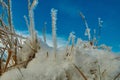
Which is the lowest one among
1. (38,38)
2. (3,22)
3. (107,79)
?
(107,79)

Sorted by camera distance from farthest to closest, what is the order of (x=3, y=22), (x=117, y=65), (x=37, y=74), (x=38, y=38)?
(x=3, y=22) < (x=38, y=38) < (x=117, y=65) < (x=37, y=74)

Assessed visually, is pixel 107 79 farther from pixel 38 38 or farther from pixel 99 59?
pixel 38 38

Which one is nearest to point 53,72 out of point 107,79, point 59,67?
point 59,67

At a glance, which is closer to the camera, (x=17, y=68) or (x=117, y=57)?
(x=17, y=68)

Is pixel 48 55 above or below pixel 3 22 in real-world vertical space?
below

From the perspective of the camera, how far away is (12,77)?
178cm

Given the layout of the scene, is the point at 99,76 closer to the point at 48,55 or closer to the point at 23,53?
the point at 48,55

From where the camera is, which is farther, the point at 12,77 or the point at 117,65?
the point at 117,65

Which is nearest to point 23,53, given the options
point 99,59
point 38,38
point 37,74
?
point 38,38

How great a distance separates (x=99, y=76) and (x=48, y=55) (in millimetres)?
341

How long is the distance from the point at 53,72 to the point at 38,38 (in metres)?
0.34

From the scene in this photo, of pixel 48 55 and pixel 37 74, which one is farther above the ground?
pixel 48 55

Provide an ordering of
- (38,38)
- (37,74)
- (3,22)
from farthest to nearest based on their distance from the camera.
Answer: (3,22) < (38,38) < (37,74)

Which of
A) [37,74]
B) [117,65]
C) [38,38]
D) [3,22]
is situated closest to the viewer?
[37,74]
